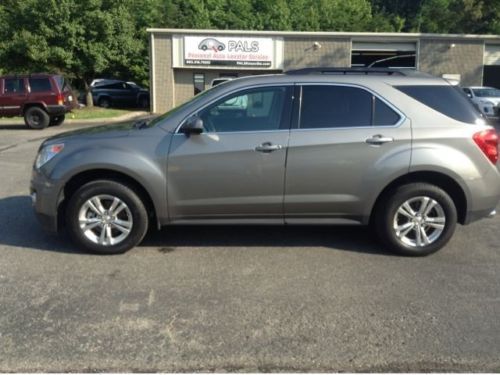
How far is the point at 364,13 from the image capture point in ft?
134

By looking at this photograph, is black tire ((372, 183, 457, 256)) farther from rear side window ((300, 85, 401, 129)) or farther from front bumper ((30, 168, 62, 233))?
front bumper ((30, 168, 62, 233))

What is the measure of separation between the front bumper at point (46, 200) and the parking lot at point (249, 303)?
330 mm

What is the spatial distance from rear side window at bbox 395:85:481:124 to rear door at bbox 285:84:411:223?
0.29 metres

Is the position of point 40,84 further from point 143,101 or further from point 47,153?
point 47,153

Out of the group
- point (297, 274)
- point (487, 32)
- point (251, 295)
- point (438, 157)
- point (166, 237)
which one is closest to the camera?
point (251, 295)

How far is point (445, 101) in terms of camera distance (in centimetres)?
516

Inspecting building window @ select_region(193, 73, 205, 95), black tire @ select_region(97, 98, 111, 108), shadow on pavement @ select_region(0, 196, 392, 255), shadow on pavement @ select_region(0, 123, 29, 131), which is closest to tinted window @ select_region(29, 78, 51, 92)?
shadow on pavement @ select_region(0, 123, 29, 131)

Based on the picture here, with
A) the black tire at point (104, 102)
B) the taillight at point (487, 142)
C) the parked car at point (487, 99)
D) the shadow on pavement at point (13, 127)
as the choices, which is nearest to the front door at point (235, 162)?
the taillight at point (487, 142)

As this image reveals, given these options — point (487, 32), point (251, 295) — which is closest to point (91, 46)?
point (251, 295)

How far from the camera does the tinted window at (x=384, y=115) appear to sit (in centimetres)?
505

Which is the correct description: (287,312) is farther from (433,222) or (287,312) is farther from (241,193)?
(433,222)

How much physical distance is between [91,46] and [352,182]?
22.8m

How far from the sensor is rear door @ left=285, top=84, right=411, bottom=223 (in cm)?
498

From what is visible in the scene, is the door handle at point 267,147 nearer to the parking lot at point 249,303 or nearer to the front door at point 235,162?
the front door at point 235,162
